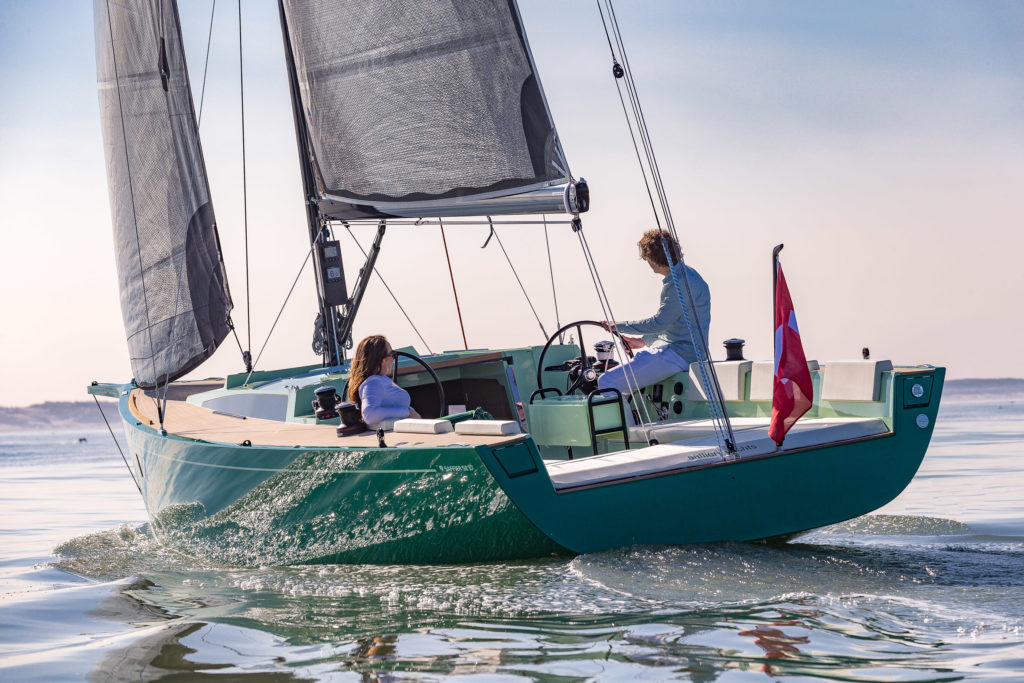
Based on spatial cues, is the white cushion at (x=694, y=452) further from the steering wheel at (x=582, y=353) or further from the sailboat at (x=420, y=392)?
the steering wheel at (x=582, y=353)

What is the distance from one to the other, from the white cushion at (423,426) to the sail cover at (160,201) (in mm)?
4177

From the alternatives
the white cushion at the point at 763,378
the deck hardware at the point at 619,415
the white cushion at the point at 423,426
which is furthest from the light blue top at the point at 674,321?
the white cushion at the point at 423,426

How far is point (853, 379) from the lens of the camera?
6172mm

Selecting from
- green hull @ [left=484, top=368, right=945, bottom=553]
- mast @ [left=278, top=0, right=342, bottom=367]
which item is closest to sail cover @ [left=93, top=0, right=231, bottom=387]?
mast @ [left=278, top=0, right=342, bottom=367]

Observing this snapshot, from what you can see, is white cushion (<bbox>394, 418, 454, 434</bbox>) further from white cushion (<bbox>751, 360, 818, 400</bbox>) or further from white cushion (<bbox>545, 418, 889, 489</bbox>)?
white cushion (<bbox>751, 360, 818, 400</bbox>)

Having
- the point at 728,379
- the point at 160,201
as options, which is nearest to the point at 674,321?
the point at 728,379

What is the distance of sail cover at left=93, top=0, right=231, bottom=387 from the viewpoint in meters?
9.00

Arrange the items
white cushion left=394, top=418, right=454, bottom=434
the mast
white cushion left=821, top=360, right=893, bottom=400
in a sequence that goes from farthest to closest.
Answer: the mast < white cushion left=821, top=360, right=893, bottom=400 < white cushion left=394, top=418, right=454, bottom=434

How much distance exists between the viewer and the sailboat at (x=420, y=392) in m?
5.09

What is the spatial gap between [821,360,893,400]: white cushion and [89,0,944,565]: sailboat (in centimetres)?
1

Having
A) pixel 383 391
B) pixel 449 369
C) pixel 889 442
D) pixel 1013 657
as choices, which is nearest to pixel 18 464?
pixel 449 369

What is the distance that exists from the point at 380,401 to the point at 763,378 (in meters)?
2.41

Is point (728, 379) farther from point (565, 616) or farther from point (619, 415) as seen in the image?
point (565, 616)

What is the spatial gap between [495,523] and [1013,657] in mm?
2231
